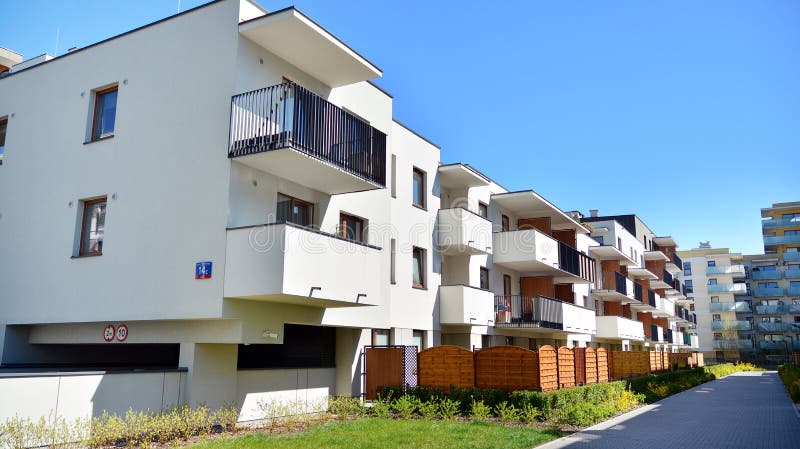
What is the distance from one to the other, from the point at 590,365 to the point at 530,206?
10912 mm

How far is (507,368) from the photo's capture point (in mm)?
17547

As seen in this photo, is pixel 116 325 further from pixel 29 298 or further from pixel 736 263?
pixel 736 263

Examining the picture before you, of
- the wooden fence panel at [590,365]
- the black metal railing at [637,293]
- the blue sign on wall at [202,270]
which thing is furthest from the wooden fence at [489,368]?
the black metal railing at [637,293]

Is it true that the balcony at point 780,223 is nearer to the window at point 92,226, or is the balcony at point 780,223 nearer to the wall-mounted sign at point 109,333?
the window at point 92,226

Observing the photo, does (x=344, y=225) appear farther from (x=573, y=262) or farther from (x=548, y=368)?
(x=573, y=262)

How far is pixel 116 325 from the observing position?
1505cm

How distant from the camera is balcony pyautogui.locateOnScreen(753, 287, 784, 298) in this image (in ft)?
303

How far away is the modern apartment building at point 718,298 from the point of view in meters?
91.6

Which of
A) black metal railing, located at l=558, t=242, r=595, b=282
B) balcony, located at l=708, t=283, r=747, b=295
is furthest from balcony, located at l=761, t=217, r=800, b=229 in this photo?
black metal railing, located at l=558, t=242, r=595, b=282

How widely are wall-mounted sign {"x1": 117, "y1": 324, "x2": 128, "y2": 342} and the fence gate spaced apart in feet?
22.5

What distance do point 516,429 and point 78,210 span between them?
1173 cm

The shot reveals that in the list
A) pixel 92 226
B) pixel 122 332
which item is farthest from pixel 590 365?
pixel 92 226

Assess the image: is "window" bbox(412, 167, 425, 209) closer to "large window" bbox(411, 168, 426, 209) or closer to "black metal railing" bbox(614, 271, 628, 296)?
"large window" bbox(411, 168, 426, 209)

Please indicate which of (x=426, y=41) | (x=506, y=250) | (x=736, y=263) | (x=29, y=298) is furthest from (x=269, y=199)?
(x=736, y=263)
